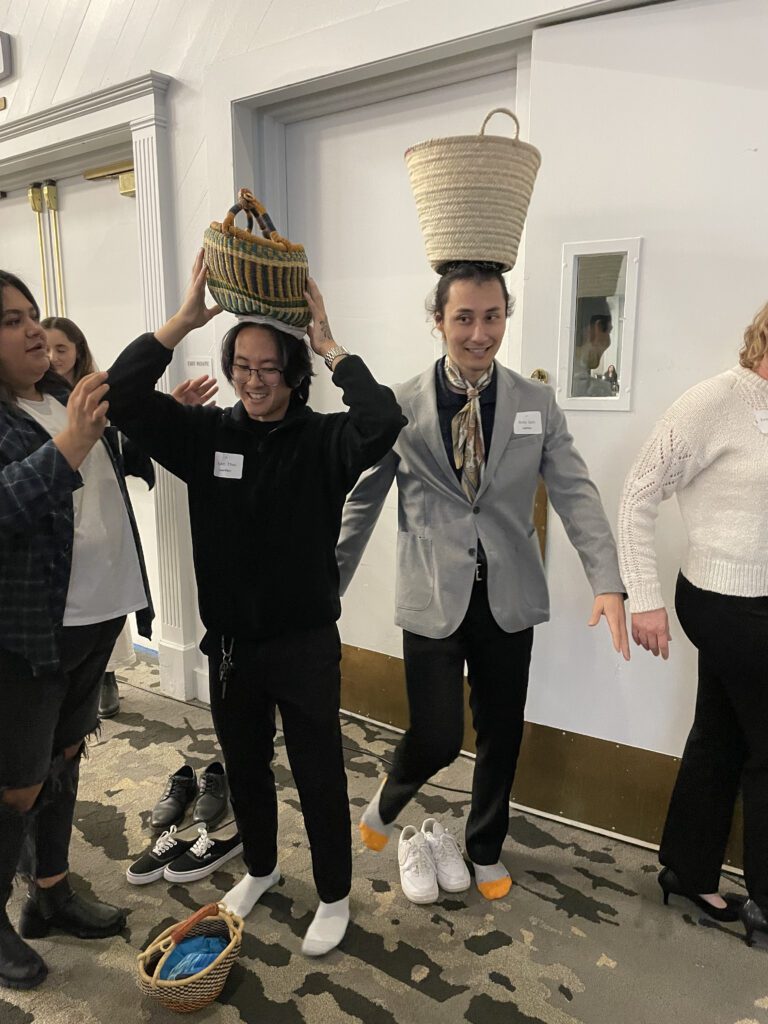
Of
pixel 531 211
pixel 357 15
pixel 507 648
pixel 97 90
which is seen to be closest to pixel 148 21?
pixel 97 90

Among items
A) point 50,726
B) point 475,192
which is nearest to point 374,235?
point 475,192

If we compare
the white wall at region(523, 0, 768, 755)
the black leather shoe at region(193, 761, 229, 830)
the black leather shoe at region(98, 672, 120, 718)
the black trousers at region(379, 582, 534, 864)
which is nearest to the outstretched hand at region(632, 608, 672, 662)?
the black trousers at region(379, 582, 534, 864)

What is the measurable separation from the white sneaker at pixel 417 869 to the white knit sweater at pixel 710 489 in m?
0.85

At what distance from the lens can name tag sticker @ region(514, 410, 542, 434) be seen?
1571 millimetres

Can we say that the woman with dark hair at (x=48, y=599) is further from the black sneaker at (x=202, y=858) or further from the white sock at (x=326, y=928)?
the white sock at (x=326, y=928)

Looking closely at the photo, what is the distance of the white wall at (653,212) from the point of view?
1624mm

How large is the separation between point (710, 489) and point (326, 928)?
4.22ft

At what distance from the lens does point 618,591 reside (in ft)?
5.06

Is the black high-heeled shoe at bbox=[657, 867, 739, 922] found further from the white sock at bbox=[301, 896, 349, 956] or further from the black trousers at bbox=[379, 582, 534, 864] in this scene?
the white sock at bbox=[301, 896, 349, 956]

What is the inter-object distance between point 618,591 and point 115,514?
3.64 feet

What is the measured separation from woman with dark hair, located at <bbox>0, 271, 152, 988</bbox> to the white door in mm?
1148

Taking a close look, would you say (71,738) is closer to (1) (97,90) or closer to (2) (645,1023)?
(2) (645,1023)

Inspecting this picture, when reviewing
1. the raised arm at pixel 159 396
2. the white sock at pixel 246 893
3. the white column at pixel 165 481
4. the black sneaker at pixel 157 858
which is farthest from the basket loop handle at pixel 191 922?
the white column at pixel 165 481

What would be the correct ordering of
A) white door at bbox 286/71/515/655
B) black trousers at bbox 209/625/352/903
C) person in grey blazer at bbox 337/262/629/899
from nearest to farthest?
black trousers at bbox 209/625/352/903
person in grey blazer at bbox 337/262/629/899
white door at bbox 286/71/515/655
